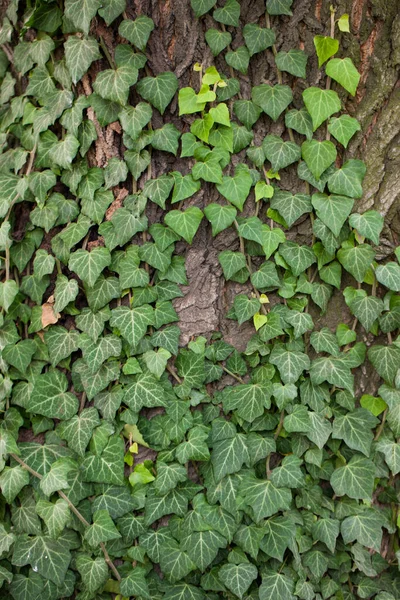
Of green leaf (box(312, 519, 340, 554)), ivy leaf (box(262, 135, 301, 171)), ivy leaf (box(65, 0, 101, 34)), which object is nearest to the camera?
ivy leaf (box(65, 0, 101, 34))

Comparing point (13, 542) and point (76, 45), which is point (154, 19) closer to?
point (76, 45)

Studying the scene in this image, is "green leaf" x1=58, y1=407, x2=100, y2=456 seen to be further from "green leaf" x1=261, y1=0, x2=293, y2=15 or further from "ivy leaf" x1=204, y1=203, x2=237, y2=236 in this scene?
"green leaf" x1=261, y1=0, x2=293, y2=15

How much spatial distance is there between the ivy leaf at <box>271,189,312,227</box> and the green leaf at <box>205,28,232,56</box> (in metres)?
0.50

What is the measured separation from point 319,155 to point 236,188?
0.96 feet

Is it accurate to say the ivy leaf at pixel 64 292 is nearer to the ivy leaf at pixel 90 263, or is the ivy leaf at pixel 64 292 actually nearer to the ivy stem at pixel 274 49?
the ivy leaf at pixel 90 263

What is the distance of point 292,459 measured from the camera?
204cm

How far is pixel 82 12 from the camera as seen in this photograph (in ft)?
6.14

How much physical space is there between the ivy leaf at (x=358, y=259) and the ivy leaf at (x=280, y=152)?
0.36 metres

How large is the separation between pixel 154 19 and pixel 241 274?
2.92ft

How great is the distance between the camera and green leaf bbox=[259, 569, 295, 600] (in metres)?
2.05

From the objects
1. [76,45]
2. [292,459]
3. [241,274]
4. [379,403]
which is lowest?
[292,459]

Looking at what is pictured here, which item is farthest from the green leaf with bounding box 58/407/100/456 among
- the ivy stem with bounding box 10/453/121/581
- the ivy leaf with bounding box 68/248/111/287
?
the ivy leaf with bounding box 68/248/111/287

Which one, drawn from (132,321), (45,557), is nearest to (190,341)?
(132,321)

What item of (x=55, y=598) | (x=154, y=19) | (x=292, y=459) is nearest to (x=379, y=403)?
(x=292, y=459)
